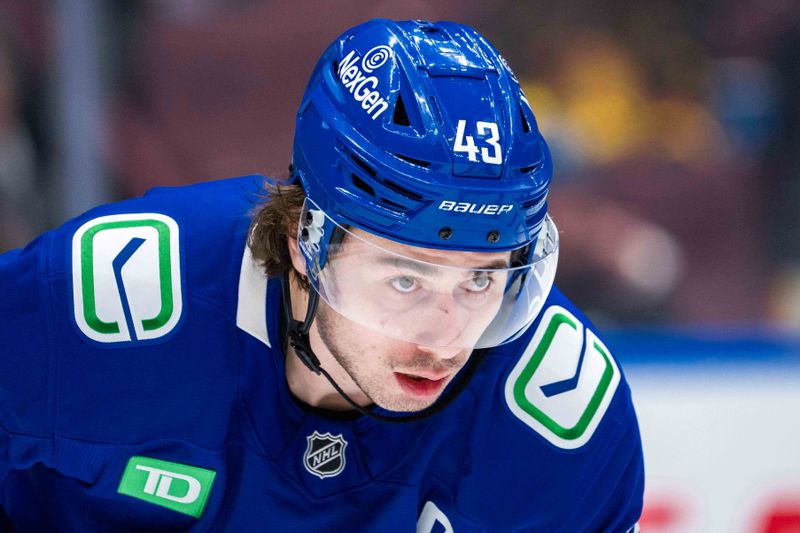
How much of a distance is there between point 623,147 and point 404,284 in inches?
78.6

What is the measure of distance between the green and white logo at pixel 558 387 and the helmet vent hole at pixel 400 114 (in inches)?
18.9

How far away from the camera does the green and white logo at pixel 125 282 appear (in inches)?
70.0

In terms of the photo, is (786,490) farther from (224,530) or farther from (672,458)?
(224,530)

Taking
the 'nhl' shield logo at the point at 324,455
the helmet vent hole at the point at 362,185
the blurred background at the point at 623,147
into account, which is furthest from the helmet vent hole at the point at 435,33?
the blurred background at the point at 623,147

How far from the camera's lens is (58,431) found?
5.83ft

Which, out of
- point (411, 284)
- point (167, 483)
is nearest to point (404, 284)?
point (411, 284)

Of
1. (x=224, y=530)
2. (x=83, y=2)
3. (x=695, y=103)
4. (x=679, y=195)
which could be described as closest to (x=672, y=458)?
(x=679, y=195)

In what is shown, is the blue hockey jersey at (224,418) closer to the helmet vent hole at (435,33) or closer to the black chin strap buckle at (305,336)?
the black chin strap buckle at (305,336)

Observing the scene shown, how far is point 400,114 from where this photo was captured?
1.63 m

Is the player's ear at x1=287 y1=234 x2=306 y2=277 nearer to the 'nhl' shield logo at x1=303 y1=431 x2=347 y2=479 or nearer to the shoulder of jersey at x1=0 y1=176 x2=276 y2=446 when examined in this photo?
the shoulder of jersey at x1=0 y1=176 x2=276 y2=446

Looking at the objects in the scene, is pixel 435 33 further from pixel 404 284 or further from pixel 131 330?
pixel 131 330

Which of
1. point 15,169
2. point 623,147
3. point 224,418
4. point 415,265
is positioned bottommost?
point 15,169

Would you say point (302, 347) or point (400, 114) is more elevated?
point (400, 114)

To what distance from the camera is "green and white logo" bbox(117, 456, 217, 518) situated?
1.81m
